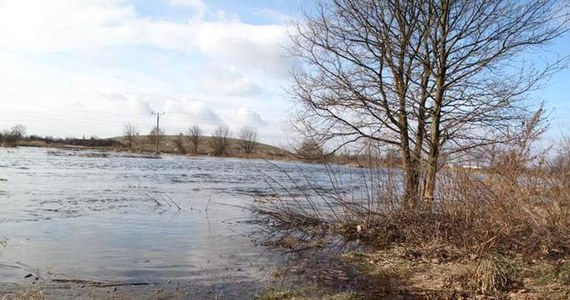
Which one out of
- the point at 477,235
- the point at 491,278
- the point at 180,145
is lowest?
the point at 491,278

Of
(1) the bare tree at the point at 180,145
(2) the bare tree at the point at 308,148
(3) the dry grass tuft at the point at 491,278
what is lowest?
(3) the dry grass tuft at the point at 491,278

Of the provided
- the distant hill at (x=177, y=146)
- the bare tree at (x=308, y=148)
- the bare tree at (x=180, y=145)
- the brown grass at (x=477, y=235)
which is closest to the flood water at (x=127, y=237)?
the bare tree at (x=308, y=148)

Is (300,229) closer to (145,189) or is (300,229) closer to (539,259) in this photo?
(539,259)

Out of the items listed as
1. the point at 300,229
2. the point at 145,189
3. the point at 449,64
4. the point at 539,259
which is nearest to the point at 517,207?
the point at 539,259

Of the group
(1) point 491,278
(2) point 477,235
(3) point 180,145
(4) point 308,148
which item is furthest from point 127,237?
(3) point 180,145

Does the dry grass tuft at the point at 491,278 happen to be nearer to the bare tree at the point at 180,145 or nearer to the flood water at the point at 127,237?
the flood water at the point at 127,237

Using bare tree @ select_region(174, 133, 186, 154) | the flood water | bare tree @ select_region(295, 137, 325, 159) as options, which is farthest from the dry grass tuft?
bare tree @ select_region(174, 133, 186, 154)

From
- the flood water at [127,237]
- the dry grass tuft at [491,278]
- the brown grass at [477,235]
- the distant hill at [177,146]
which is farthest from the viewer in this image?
the distant hill at [177,146]

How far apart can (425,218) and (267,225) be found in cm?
526

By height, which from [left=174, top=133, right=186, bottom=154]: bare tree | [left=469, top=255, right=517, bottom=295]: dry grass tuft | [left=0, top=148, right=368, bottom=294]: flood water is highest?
[left=174, top=133, right=186, bottom=154]: bare tree

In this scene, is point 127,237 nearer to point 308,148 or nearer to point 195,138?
point 308,148

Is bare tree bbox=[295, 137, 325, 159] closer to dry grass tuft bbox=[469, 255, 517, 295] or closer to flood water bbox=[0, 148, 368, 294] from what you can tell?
flood water bbox=[0, 148, 368, 294]

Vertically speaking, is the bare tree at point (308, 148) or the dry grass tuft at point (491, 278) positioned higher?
the bare tree at point (308, 148)

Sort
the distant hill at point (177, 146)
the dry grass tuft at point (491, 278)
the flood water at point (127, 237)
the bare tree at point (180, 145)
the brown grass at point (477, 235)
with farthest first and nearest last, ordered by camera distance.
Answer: the distant hill at point (177, 146) < the bare tree at point (180, 145) < the flood water at point (127, 237) < the brown grass at point (477, 235) < the dry grass tuft at point (491, 278)
